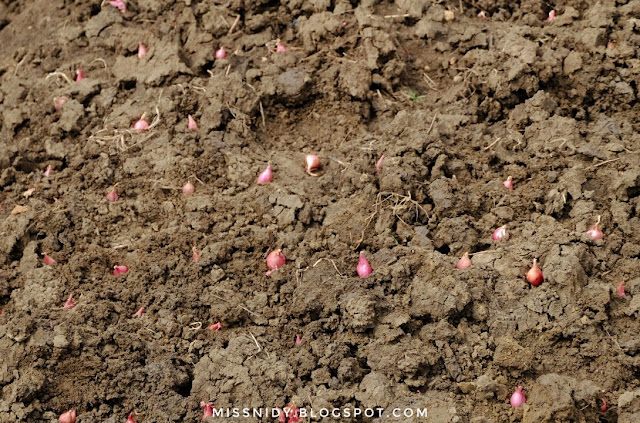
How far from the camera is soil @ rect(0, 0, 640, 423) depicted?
3244 mm

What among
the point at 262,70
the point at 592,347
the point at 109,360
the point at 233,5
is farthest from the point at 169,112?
the point at 592,347

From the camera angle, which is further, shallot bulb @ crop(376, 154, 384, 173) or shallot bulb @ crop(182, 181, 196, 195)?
shallot bulb @ crop(182, 181, 196, 195)

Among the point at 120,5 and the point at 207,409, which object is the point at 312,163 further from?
the point at 120,5

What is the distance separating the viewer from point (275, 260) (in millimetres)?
3652

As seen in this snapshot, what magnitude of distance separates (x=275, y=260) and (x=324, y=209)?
389 mm

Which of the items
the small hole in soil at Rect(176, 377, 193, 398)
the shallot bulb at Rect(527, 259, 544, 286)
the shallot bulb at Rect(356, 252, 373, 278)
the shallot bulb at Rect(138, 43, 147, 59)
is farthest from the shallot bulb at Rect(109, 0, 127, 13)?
the shallot bulb at Rect(527, 259, 544, 286)

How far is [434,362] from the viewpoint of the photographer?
10.5ft

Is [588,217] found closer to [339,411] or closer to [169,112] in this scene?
[339,411]

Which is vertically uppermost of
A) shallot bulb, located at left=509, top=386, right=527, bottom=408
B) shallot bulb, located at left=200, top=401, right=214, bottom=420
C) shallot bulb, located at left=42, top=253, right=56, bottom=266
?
shallot bulb, located at left=42, top=253, right=56, bottom=266

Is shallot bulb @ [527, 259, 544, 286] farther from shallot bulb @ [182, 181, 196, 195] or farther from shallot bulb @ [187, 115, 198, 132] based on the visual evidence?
shallot bulb @ [187, 115, 198, 132]

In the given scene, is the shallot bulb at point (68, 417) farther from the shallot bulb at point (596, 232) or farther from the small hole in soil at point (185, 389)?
the shallot bulb at point (596, 232)

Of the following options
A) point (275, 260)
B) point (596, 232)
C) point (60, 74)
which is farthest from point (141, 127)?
point (596, 232)

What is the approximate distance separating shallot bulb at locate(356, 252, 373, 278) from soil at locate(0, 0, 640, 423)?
0.04m

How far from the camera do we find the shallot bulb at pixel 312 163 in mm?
4094
